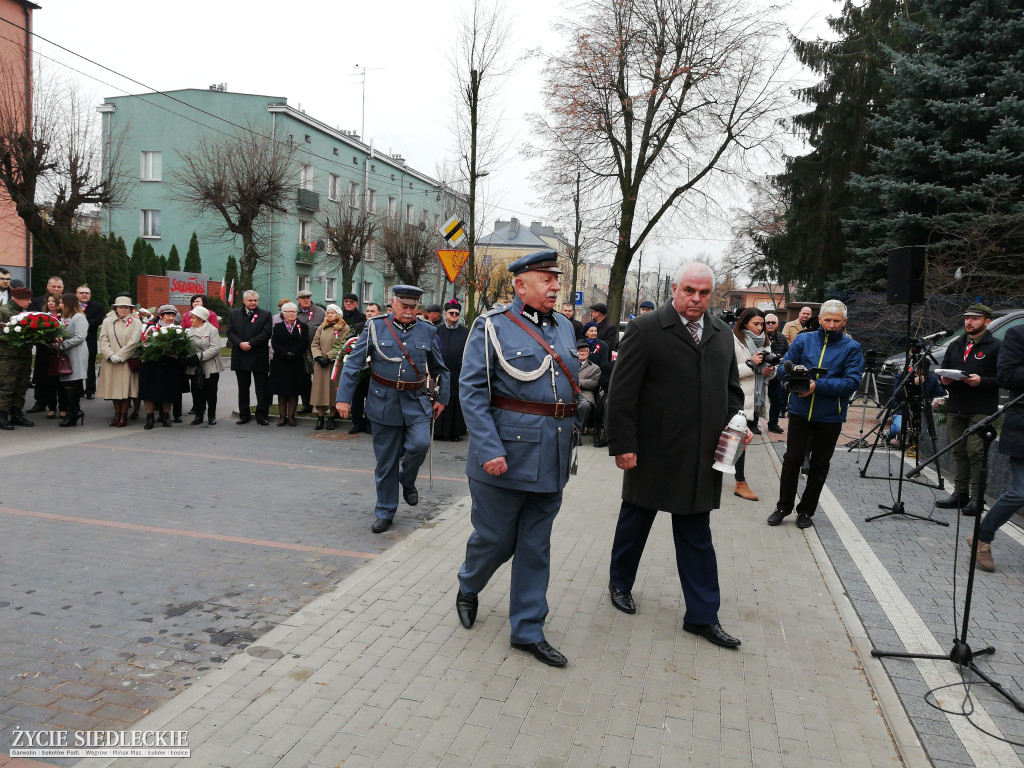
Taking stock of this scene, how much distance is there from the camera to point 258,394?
495 inches

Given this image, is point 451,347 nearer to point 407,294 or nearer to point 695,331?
point 407,294

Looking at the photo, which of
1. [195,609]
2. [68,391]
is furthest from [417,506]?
[68,391]

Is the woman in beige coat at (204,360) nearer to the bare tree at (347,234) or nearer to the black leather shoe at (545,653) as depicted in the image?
the black leather shoe at (545,653)

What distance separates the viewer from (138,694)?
3.62m

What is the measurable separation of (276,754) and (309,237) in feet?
142

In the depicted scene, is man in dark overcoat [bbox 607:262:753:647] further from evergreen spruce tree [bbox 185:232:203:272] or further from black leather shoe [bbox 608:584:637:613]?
evergreen spruce tree [bbox 185:232:203:272]

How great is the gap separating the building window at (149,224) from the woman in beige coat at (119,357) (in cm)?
3257

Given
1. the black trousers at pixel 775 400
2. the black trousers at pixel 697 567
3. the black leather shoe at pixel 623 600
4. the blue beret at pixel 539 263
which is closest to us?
the blue beret at pixel 539 263

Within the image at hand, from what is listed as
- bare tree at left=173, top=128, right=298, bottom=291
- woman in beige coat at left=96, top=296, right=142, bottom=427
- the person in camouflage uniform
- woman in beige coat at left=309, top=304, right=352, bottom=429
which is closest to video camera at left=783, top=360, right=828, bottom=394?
woman in beige coat at left=309, top=304, right=352, bottom=429

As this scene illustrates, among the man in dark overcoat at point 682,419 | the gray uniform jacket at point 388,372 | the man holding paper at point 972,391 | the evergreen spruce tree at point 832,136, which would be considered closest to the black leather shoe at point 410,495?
the gray uniform jacket at point 388,372

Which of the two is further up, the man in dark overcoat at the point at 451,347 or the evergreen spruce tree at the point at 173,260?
the evergreen spruce tree at the point at 173,260

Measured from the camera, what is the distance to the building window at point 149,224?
133ft

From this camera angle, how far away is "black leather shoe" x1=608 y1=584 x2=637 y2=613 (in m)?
4.87

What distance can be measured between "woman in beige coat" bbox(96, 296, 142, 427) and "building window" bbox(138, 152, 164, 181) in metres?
31.5
